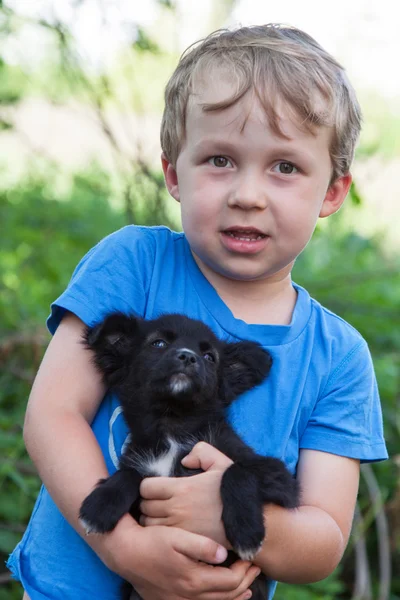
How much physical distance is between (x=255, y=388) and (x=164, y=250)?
21.1 inches

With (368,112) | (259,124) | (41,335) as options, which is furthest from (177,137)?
(368,112)

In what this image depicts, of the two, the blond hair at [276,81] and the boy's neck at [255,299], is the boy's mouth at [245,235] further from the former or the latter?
the blond hair at [276,81]

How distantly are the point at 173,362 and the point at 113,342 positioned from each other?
0.19m

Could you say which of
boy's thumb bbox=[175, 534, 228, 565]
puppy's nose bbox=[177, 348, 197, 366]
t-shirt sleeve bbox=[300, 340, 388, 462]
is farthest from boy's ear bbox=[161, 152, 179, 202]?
boy's thumb bbox=[175, 534, 228, 565]

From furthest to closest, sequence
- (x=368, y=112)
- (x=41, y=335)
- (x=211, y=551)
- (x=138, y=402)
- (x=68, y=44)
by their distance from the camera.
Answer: (x=368, y=112)
(x=68, y=44)
(x=41, y=335)
(x=138, y=402)
(x=211, y=551)

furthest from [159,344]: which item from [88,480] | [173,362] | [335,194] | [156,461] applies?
[335,194]

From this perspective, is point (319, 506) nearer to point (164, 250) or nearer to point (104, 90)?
point (164, 250)

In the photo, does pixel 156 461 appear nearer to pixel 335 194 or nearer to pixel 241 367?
pixel 241 367

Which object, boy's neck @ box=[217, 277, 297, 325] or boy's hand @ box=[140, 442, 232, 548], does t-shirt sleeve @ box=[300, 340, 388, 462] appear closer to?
boy's neck @ box=[217, 277, 297, 325]

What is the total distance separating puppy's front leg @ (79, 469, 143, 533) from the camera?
84.4 inches

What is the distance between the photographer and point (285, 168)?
245 centimetres

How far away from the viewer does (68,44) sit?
4770 mm

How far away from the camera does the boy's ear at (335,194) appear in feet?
8.98

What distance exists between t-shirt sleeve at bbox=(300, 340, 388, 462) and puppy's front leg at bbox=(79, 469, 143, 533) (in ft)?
1.82
